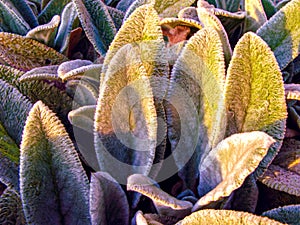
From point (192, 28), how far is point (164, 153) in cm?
34

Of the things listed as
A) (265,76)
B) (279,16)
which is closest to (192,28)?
(279,16)

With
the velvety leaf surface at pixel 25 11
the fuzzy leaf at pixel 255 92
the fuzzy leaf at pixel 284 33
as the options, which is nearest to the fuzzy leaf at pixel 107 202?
the fuzzy leaf at pixel 255 92

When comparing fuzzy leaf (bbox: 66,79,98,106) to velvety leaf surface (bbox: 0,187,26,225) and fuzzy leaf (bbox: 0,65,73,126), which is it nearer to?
fuzzy leaf (bbox: 0,65,73,126)

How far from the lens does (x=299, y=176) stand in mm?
827

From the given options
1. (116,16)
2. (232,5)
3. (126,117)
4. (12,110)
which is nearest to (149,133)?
(126,117)

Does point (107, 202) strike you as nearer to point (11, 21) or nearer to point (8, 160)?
point (8, 160)

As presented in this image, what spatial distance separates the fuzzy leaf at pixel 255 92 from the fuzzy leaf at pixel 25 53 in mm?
464

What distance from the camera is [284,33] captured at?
98cm

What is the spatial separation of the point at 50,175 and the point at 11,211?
0.12 m

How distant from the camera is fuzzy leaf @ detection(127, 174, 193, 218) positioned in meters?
0.62

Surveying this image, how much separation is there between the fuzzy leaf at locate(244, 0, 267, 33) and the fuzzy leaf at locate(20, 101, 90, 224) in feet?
1.91

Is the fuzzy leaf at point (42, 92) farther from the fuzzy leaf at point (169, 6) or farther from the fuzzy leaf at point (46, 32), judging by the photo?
the fuzzy leaf at point (169, 6)

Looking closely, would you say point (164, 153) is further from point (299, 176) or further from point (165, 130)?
point (299, 176)

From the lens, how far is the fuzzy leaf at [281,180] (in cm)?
78
